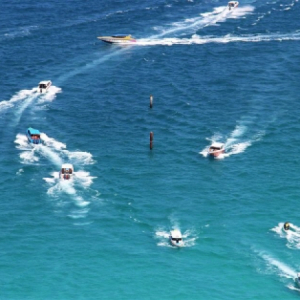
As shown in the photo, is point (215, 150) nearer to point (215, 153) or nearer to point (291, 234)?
point (215, 153)

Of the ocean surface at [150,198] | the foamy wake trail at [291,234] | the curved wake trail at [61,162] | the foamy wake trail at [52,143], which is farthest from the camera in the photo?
the foamy wake trail at [52,143]

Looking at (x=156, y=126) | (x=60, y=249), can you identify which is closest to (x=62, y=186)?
(x=60, y=249)

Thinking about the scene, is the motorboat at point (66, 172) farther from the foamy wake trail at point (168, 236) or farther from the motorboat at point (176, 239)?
the motorboat at point (176, 239)

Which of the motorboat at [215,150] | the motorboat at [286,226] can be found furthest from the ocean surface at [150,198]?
the motorboat at [215,150]

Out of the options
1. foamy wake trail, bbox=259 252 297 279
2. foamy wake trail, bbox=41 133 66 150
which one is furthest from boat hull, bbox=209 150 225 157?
Result: foamy wake trail, bbox=259 252 297 279

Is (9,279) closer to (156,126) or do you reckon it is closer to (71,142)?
(71,142)

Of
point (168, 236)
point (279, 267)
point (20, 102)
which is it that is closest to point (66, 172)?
point (168, 236)

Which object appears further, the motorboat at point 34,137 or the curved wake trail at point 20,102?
the curved wake trail at point 20,102
